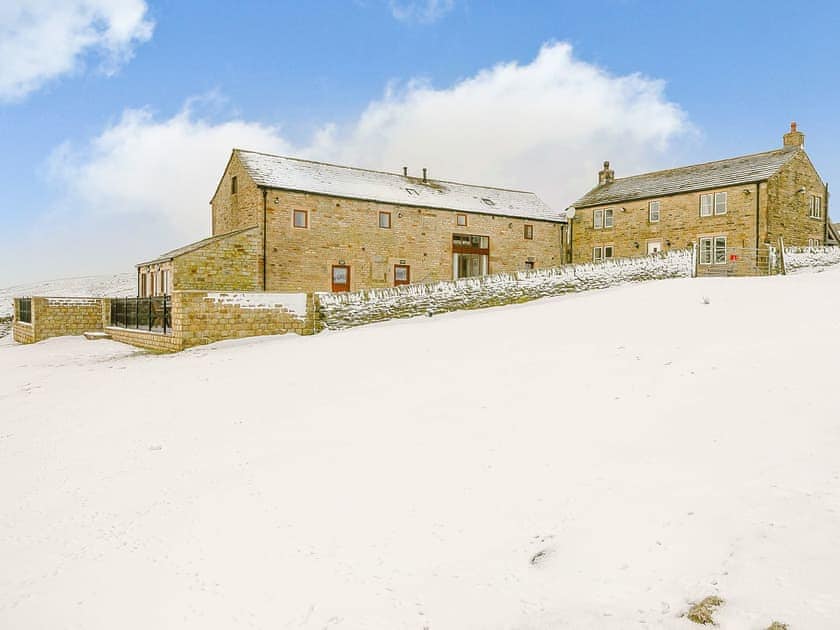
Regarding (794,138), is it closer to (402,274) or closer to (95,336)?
(402,274)

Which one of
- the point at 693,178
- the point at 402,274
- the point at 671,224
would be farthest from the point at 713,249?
the point at 402,274

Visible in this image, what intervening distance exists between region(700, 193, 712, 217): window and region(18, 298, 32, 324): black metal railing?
35.1 m

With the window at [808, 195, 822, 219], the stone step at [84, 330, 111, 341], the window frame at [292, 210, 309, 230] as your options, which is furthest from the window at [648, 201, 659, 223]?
the stone step at [84, 330, 111, 341]

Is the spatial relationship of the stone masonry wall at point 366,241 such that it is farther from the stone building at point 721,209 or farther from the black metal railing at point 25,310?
the black metal railing at point 25,310

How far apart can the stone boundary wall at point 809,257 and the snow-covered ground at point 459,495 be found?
17.0 m

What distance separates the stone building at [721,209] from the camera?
2792 centimetres

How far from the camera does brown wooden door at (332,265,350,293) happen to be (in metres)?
28.5

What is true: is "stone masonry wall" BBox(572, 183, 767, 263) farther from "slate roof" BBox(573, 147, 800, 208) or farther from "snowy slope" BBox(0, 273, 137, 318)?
"snowy slope" BBox(0, 273, 137, 318)

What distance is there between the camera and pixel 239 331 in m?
17.8

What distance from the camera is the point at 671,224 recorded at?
31391 mm

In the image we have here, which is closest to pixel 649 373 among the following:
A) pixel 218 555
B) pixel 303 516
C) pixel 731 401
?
pixel 731 401

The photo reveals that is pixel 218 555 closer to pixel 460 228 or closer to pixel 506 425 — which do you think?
pixel 506 425

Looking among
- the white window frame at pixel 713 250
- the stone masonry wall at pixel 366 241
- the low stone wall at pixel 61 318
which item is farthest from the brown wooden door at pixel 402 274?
the white window frame at pixel 713 250

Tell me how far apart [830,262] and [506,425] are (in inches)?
1074
